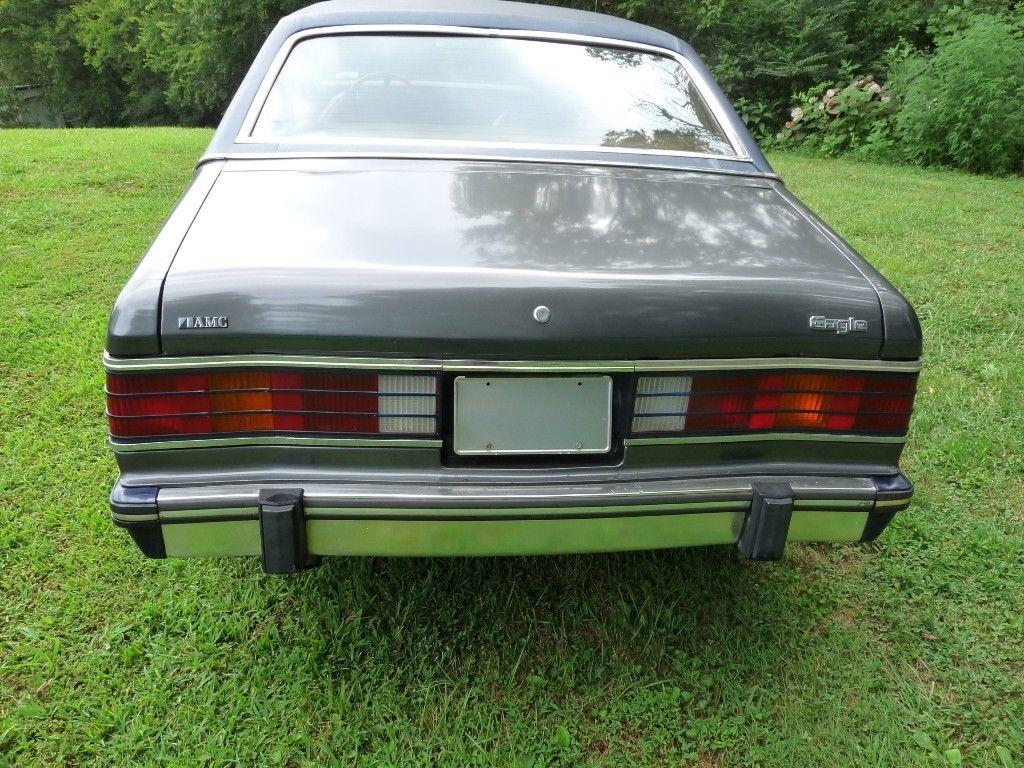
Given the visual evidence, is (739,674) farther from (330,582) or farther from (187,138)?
(187,138)

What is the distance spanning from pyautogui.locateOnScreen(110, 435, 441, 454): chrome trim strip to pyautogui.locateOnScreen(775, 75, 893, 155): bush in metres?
11.2

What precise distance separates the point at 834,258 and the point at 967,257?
4.70 m

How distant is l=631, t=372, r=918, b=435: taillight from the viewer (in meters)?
1.77

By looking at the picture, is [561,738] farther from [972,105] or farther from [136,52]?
[136,52]

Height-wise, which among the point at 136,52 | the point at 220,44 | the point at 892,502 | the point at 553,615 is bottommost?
the point at 136,52

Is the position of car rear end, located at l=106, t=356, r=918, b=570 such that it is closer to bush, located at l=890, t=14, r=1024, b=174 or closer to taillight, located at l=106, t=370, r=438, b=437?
taillight, located at l=106, t=370, r=438, b=437

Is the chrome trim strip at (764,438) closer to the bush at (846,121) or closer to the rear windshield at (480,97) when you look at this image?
the rear windshield at (480,97)

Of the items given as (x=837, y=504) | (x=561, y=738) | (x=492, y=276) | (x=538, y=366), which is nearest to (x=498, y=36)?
(x=492, y=276)

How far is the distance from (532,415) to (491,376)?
0.14 metres

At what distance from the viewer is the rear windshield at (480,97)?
2.40 meters

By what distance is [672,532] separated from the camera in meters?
1.81

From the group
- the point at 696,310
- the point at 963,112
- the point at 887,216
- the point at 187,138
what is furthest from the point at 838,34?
the point at 696,310

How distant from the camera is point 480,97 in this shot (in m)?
2.55

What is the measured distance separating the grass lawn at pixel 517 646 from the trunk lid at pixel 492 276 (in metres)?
0.97
